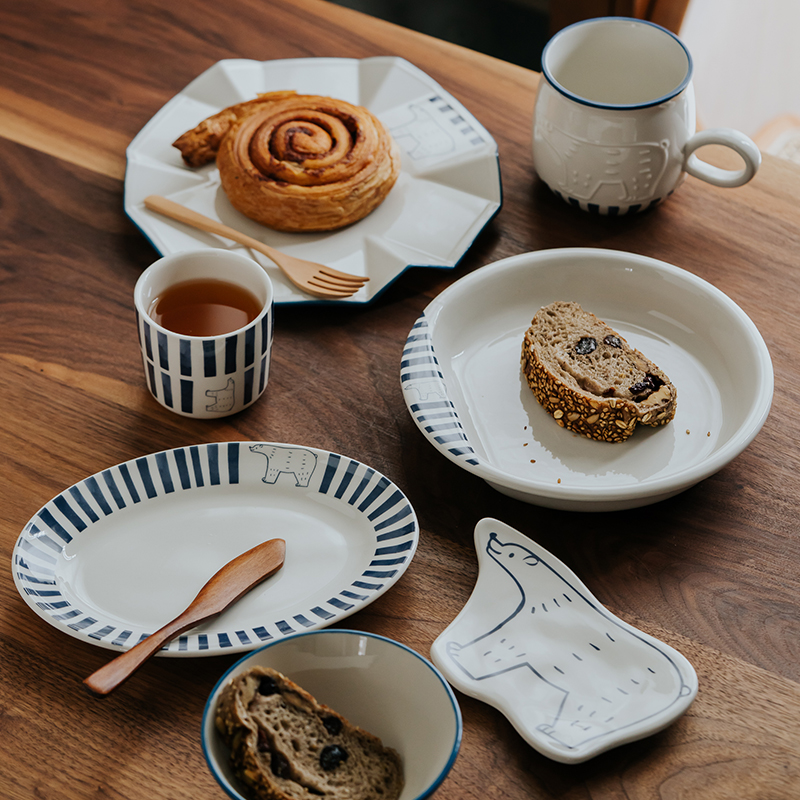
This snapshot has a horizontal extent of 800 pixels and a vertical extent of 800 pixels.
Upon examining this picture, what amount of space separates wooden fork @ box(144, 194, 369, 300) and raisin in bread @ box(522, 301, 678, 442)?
0.28m

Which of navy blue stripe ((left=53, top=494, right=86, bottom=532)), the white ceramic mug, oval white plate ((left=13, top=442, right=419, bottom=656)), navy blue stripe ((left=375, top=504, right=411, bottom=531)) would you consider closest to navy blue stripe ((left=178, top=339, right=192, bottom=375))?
oval white plate ((left=13, top=442, right=419, bottom=656))

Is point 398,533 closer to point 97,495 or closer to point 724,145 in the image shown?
point 97,495

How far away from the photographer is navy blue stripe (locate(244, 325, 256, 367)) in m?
0.97

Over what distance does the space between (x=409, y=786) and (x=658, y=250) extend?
93 centimetres

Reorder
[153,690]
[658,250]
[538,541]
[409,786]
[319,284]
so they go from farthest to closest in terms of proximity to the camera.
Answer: [658,250] → [319,284] → [538,541] → [153,690] → [409,786]

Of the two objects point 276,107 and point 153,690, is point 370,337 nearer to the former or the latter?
point 276,107

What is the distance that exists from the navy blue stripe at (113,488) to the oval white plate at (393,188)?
371mm

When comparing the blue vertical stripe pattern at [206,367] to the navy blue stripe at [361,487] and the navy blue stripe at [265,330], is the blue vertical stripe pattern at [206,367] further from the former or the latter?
the navy blue stripe at [361,487]

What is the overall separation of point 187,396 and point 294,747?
479mm

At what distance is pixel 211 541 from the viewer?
890 mm

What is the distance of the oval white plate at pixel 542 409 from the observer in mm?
922

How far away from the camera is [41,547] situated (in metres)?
0.85

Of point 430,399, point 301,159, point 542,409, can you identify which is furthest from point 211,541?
point 301,159

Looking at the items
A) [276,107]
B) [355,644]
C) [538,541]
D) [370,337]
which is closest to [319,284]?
[370,337]
